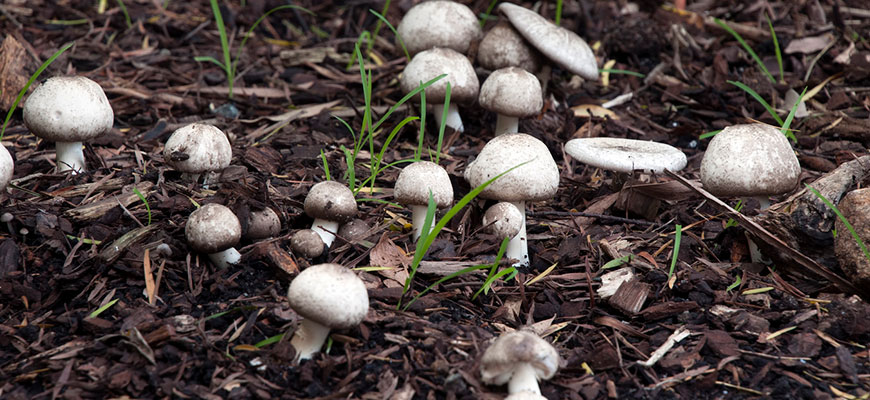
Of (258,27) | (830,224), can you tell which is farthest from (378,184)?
(258,27)

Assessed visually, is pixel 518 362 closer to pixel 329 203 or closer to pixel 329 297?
pixel 329 297

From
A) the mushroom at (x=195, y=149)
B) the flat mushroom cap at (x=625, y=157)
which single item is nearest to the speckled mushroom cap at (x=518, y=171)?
the flat mushroom cap at (x=625, y=157)

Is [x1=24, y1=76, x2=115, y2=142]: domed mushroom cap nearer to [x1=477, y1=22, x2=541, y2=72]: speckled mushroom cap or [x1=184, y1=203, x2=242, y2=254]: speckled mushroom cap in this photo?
[x1=184, y1=203, x2=242, y2=254]: speckled mushroom cap

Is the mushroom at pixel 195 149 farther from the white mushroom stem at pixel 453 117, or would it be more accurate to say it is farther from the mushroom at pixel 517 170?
the white mushroom stem at pixel 453 117

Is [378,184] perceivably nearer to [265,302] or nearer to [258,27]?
[265,302]

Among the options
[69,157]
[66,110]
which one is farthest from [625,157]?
[69,157]

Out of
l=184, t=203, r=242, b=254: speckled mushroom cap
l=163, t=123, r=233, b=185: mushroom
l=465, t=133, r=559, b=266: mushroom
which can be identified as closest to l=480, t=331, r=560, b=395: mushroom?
l=465, t=133, r=559, b=266: mushroom
